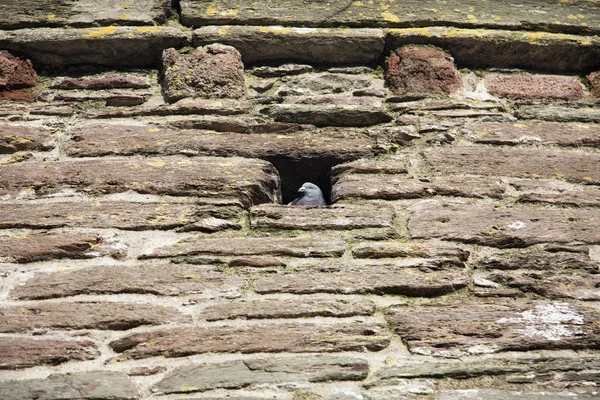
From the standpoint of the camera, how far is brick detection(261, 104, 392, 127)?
2.54m

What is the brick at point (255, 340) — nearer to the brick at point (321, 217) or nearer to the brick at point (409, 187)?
the brick at point (321, 217)

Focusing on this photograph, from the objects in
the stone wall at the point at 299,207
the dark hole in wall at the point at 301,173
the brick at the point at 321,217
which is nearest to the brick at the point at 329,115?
the stone wall at the point at 299,207

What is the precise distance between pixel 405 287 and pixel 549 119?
1025 millimetres

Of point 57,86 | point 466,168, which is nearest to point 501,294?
point 466,168

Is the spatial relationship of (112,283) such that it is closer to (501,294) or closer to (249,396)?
(249,396)

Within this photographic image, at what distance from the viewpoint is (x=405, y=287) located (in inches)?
76.8

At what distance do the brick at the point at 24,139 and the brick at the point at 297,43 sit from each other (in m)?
0.69

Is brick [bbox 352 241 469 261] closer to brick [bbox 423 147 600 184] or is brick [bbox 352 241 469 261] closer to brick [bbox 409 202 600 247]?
brick [bbox 409 202 600 247]

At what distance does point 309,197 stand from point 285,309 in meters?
0.61

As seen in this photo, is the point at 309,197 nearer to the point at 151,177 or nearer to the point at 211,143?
the point at 211,143

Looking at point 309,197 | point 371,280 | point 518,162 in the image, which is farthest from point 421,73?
point 371,280

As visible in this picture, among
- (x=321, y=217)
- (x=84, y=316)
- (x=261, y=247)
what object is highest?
(x=321, y=217)

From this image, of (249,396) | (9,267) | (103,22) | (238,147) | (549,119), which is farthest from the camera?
(103,22)

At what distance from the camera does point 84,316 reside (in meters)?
1.84
